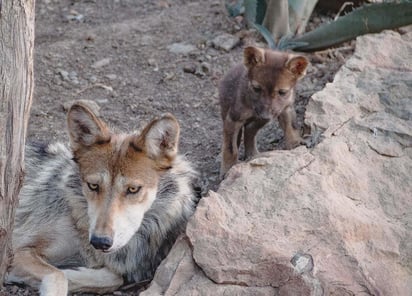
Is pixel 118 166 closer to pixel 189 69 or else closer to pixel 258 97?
pixel 258 97

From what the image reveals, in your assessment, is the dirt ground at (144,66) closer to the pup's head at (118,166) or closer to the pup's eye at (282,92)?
the pup's eye at (282,92)

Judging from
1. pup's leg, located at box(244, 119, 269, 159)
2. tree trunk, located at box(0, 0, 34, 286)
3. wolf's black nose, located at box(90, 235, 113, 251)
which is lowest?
pup's leg, located at box(244, 119, 269, 159)

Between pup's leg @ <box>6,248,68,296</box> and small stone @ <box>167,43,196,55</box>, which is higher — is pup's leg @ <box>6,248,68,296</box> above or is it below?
above

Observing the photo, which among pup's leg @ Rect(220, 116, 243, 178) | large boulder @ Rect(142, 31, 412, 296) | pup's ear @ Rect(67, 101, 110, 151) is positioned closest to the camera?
large boulder @ Rect(142, 31, 412, 296)

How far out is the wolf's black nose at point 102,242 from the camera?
4.89 m

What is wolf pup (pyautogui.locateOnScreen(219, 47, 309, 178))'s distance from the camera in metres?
6.43

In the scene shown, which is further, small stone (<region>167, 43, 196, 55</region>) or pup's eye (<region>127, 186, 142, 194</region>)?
small stone (<region>167, 43, 196, 55</region>)

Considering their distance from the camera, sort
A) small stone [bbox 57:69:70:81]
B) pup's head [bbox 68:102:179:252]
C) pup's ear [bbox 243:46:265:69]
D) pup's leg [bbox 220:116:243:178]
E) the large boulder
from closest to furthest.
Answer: the large boulder → pup's head [bbox 68:102:179:252] → pup's ear [bbox 243:46:265:69] → pup's leg [bbox 220:116:243:178] → small stone [bbox 57:69:70:81]

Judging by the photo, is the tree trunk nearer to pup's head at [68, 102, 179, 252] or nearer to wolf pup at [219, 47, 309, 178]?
pup's head at [68, 102, 179, 252]

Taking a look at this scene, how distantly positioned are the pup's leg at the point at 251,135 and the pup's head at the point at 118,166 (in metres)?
1.60

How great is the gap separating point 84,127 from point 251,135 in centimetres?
202

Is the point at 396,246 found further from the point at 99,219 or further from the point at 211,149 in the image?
the point at 211,149

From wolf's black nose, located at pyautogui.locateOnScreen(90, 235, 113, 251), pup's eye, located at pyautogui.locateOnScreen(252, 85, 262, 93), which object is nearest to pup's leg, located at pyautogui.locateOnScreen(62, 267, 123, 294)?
wolf's black nose, located at pyautogui.locateOnScreen(90, 235, 113, 251)

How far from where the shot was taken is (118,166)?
5078mm
